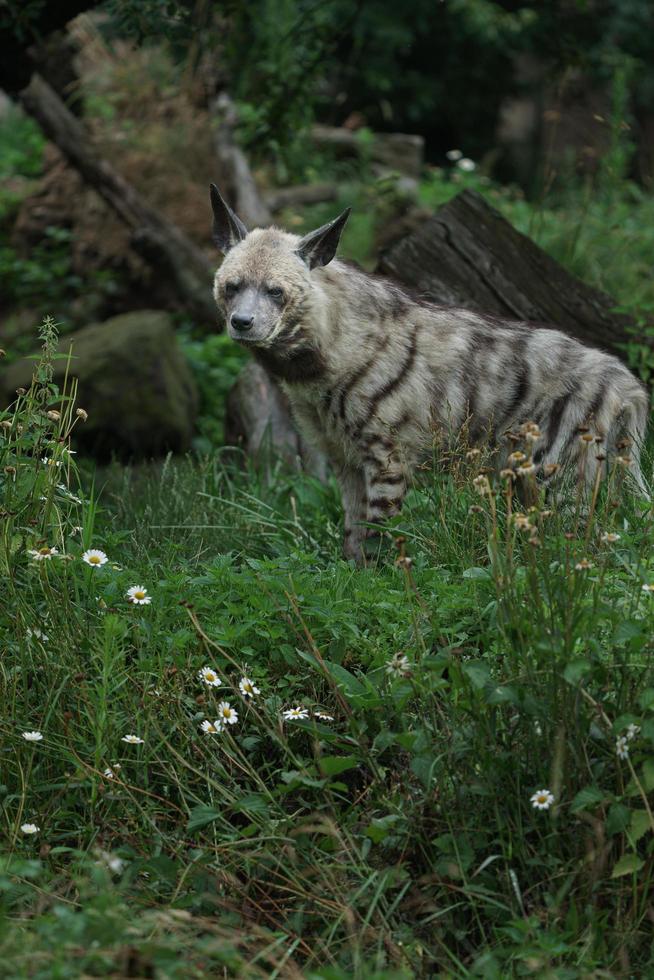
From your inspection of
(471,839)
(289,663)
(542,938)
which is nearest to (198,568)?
(289,663)

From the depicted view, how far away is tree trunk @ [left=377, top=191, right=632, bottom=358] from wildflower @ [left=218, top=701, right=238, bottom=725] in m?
3.73

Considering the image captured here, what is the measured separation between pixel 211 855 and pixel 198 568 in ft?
5.04

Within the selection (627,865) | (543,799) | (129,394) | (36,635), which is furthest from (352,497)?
(129,394)

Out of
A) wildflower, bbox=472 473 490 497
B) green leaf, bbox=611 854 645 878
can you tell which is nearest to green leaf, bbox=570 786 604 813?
green leaf, bbox=611 854 645 878

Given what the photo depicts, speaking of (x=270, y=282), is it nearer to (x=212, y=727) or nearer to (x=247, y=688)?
(x=247, y=688)

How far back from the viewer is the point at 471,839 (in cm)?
347

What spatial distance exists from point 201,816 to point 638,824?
1.24 m

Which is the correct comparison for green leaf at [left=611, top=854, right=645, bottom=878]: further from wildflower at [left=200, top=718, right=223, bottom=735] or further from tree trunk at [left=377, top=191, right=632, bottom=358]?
tree trunk at [left=377, top=191, right=632, bottom=358]

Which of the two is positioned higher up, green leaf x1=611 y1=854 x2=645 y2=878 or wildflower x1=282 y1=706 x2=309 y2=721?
wildflower x1=282 y1=706 x2=309 y2=721

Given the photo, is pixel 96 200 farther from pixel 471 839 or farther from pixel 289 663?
A: pixel 471 839

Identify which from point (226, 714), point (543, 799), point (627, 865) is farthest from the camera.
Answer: point (226, 714)

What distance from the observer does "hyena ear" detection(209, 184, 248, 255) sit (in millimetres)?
5602

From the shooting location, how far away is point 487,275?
7.00 m

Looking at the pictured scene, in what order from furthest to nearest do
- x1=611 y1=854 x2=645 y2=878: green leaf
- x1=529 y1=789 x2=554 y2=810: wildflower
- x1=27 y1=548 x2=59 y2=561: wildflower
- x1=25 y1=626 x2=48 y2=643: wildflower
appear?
1. x1=25 y1=626 x2=48 y2=643: wildflower
2. x1=27 y1=548 x2=59 y2=561: wildflower
3. x1=529 y1=789 x2=554 y2=810: wildflower
4. x1=611 y1=854 x2=645 y2=878: green leaf
